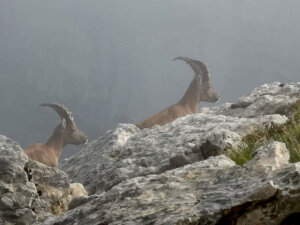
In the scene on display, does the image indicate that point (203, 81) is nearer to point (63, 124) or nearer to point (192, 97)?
point (192, 97)

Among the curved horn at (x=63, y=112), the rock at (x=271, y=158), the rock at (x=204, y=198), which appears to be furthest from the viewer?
the curved horn at (x=63, y=112)

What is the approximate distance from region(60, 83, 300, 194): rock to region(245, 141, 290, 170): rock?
1730 millimetres

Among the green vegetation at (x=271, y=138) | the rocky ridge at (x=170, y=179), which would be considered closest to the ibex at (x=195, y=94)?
the rocky ridge at (x=170, y=179)

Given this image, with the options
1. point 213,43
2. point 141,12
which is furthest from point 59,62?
point 213,43

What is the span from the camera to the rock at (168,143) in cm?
712

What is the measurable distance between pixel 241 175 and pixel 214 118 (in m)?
6.06

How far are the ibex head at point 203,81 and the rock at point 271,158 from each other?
56.0 ft

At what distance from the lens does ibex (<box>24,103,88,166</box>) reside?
18438 mm

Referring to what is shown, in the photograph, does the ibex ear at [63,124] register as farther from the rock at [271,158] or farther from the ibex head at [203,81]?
the rock at [271,158]

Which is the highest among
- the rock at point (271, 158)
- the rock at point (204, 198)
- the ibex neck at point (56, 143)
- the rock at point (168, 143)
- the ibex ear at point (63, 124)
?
the ibex ear at point (63, 124)

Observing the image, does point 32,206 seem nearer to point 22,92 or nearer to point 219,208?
point 219,208

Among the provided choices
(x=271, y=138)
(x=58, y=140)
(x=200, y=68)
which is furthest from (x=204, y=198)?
(x=200, y=68)

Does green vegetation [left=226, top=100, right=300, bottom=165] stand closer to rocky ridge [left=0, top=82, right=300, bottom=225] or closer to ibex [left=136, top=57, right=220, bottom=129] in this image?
rocky ridge [left=0, top=82, right=300, bottom=225]

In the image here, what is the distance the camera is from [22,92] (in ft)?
542
